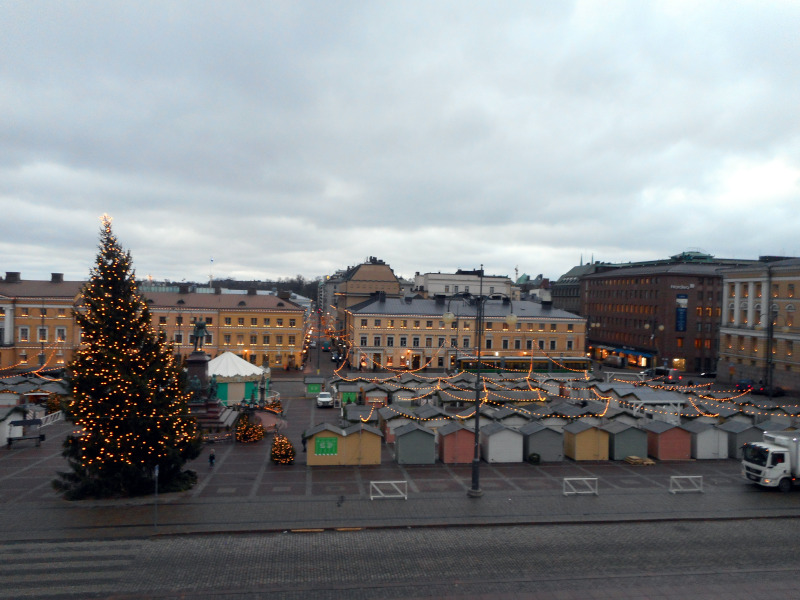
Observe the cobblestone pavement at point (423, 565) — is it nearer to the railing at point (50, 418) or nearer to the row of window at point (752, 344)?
the railing at point (50, 418)

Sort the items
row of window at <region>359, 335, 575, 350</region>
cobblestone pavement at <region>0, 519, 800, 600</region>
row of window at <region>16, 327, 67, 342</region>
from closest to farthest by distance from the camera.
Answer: cobblestone pavement at <region>0, 519, 800, 600</region> → row of window at <region>16, 327, 67, 342</region> → row of window at <region>359, 335, 575, 350</region>

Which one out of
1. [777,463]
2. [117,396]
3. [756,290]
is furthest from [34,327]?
[756,290]

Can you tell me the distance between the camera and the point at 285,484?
22.5 metres

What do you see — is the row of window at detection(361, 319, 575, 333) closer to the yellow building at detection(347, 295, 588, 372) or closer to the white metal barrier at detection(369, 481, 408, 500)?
the yellow building at detection(347, 295, 588, 372)

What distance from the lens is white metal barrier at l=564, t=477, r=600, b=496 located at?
21531mm

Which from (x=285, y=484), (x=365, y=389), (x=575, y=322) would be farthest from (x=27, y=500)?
(x=575, y=322)

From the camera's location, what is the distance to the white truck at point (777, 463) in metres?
22.2

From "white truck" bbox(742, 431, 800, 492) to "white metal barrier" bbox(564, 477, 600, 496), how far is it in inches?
258

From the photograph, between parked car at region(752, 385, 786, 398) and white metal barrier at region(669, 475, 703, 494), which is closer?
white metal barrier at region(669, 475, 703, 494)

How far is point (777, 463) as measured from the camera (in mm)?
22203

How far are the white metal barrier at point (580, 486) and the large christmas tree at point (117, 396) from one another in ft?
48.6

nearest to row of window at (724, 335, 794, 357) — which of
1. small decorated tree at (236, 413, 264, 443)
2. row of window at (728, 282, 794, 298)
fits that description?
row of window at (728, 282, 794, 298)

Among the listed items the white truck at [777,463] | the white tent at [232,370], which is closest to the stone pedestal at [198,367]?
the white tent at [232,370]

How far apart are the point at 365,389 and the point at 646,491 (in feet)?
72.3
